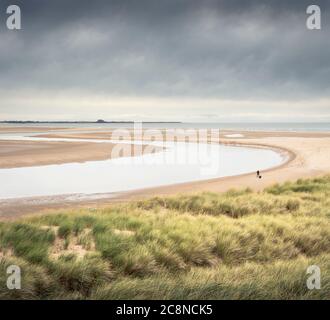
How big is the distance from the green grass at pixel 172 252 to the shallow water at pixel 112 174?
7.57 metres

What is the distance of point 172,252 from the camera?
8.53 m

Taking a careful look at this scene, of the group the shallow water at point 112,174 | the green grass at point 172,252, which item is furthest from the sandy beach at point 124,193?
the green grass at point 172,252

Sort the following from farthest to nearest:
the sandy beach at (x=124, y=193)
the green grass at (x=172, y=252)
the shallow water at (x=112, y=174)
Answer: the shallow water at (x=112, y=174)
the sandy beach at (x=124, y=193)
the green grass at (x=172, y=252)

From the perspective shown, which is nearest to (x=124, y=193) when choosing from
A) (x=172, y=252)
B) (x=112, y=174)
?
(x=112, y=174)

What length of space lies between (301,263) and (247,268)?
106 centimetres

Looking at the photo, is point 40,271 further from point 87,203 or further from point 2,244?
point 87,203

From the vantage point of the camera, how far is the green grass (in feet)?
20.5

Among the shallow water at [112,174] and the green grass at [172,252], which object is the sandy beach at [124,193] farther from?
the green grass at [172,252]

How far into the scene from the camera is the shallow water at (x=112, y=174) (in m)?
20.0

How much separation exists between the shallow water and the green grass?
7568 mm

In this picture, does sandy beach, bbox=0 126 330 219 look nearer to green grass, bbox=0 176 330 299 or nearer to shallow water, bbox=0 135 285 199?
shallow water, bbox=0 135 285 199

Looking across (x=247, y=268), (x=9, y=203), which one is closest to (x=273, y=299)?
(x=247, y=268)

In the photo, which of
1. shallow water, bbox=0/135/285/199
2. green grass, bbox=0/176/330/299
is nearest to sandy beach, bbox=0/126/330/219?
shallow water, bbox=0/135/285/199

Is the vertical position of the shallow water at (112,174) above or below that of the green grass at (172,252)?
below
